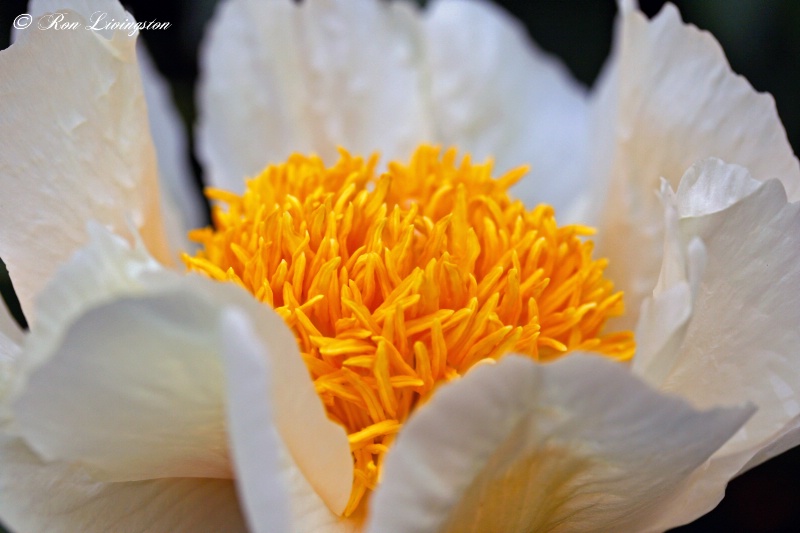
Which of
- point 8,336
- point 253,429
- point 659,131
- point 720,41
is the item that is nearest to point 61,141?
point 8,336

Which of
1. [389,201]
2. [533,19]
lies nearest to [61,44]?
[389,201]

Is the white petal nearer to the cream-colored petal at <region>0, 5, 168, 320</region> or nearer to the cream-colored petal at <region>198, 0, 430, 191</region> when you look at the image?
the cream-colored petal at <region>198, 0, 430, 191</region>

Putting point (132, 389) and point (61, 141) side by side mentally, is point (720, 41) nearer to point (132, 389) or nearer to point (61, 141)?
point (61, 141)

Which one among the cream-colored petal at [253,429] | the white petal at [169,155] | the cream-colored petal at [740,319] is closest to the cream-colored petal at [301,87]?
the white petal at [169,155]

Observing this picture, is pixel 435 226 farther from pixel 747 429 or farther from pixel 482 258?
pixel 747 429

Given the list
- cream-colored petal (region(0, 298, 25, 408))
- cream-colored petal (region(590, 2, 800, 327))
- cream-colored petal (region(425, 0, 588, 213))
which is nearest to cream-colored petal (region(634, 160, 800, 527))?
cream-colored petal (region(590, 2, 800, 327))

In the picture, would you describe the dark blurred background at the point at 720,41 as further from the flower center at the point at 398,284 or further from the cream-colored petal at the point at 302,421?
the cream-colored petal at the point at 302,421
